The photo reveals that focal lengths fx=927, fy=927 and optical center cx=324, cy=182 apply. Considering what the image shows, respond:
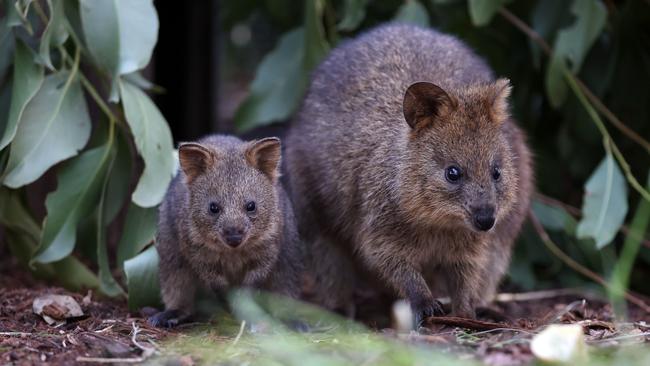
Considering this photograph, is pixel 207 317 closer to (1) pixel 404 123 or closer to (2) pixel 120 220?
(1) pixel 404 123

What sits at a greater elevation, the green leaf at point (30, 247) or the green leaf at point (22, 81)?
the green leaf at point (22, 81)

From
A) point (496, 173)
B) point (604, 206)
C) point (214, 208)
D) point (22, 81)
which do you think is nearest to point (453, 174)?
point (496, 173)

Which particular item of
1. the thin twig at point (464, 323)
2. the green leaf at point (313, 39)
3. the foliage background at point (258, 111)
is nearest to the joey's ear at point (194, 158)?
the foliage background at point (258, 111)

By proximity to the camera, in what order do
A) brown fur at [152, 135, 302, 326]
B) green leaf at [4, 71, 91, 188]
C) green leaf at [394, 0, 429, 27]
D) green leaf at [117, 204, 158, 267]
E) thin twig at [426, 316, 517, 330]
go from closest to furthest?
thin twig at [426, 316, 517, 330] < brown fur at [152, 135, 302, 326] < green leaf at [4, 71, 91, 188] < green leaf at [117, 204, 158, 267] < green leaf at [394, 0, 429, 27]

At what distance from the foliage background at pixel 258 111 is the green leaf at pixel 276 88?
1 centimetres

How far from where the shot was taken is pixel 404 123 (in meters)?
6.11

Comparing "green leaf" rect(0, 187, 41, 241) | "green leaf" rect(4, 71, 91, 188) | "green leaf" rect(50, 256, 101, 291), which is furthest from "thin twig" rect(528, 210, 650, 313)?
"green leaf" rect(0, 187, 41, 241)

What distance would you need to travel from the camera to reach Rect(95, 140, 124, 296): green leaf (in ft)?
20.9

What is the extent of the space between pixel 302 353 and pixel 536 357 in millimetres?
1030

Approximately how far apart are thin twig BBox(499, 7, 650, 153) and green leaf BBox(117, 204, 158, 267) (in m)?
3.61

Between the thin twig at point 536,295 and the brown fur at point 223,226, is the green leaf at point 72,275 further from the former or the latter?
the thin twig at point 536,295

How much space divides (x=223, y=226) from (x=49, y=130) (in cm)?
149

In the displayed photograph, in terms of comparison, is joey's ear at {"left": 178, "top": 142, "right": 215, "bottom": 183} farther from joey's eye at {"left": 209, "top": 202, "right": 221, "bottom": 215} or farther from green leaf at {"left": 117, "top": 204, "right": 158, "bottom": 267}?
green leaf at {"left": 117, "top": 204, "right": 158, "bottom": 267}

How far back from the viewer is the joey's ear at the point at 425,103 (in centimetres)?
564
